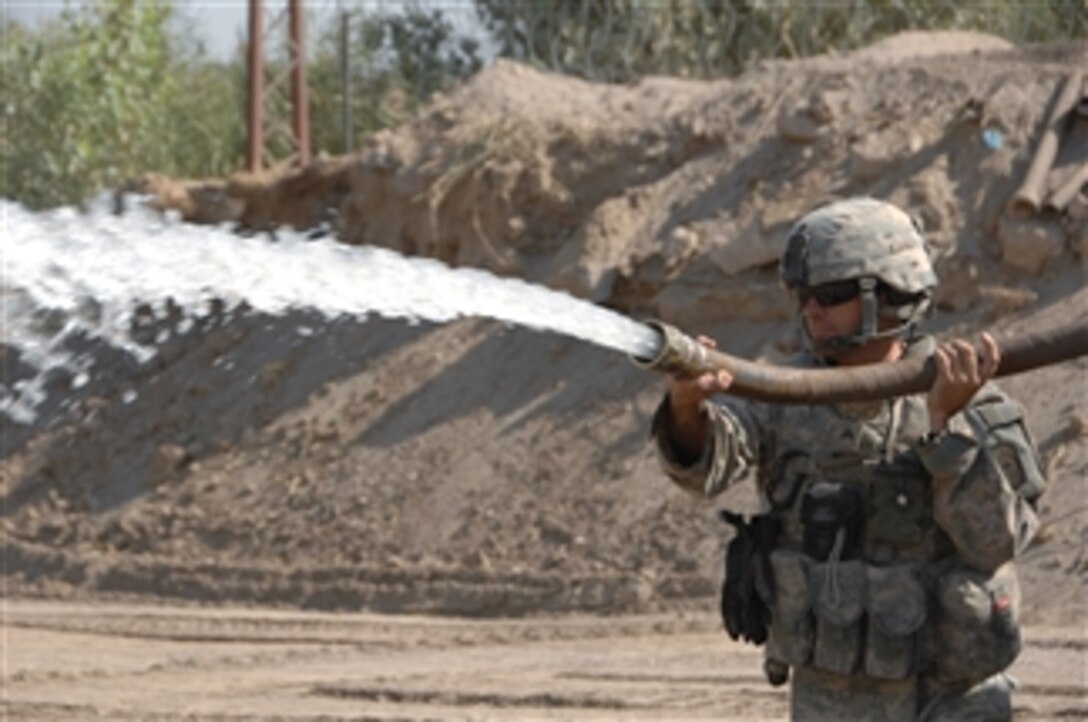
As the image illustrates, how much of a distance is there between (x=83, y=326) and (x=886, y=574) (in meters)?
15.4

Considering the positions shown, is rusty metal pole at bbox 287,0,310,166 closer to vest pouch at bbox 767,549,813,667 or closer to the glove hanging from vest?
the glove hanging from vest

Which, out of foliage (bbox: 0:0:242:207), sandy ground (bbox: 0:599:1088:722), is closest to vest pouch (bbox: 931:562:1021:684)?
sandy ground (bbox: 0:599:1088:722)

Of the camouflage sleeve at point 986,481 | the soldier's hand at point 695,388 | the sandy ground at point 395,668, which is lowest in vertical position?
the sandy ground at point 395,668

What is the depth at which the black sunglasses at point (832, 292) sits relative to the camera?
19.0 ft

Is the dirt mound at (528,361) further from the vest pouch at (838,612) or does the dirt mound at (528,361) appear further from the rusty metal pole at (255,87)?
the vest pouch at (838,612)

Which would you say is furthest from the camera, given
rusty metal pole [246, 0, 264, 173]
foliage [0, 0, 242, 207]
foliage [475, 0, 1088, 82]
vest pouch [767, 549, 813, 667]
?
foliage [0, 0, 242, 207]

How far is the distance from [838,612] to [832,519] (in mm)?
199

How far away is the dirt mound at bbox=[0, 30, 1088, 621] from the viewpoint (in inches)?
645

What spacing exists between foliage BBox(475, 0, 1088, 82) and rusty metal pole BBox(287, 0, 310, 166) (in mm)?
2087

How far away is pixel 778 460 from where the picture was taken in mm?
5891

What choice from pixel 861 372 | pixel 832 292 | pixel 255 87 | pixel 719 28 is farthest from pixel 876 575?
pixel 719 28

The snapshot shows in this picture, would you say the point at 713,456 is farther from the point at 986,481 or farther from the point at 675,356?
the point at 986,481

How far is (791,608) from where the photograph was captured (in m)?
5.82

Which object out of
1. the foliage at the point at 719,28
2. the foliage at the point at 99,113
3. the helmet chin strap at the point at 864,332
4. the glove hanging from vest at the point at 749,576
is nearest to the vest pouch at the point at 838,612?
the glove hanging from vest at the point at 749,576
